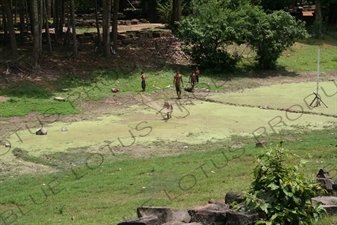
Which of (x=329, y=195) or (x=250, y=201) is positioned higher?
(x=250, y=201)

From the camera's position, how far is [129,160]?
49.5ft

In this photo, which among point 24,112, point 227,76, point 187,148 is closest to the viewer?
point 187,148

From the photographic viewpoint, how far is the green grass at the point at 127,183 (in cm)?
1030

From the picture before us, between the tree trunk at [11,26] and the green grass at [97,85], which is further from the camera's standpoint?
the tree trunk at [11,26]

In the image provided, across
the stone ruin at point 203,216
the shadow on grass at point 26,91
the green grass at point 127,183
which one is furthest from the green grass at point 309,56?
the stone ruin at point 203,216

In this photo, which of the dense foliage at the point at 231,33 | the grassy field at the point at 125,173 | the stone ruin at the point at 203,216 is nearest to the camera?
the stone ruin at the point at 203,216

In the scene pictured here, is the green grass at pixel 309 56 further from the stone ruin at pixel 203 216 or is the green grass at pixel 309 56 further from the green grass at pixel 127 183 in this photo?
the stone ruin at pixel 203 216

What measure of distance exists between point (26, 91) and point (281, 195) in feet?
60.1

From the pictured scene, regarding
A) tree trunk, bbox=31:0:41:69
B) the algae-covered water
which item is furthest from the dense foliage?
tree trunk, bbox=31:0:41:69

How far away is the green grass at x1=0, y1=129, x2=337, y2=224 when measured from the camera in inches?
405

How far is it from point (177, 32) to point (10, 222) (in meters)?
22.2

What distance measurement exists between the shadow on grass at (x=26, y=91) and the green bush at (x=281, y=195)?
17.4 m

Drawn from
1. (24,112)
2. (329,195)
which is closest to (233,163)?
(329,195)

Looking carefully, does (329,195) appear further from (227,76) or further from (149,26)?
(149,26)
